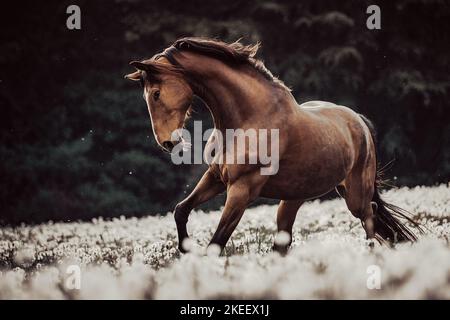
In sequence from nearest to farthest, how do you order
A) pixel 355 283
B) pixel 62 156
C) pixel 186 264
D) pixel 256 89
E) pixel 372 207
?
pixel 355 283, pixel 186 264, pixel 256 89, pixel 372 207, pixel 62 156

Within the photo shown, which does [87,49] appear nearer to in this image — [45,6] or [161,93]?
[45,6]

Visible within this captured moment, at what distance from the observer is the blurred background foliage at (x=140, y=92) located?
1602 cm

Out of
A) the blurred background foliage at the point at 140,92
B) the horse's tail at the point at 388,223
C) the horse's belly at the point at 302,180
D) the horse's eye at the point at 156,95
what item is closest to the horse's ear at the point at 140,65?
the horse's eye at the point at 156,95

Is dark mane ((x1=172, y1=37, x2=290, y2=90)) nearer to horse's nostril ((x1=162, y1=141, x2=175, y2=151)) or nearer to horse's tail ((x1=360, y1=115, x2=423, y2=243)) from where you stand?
horse's nostril ((x1=162, y1=141, x2=175, y2=151))

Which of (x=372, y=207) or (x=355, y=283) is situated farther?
(x=372, y=207)

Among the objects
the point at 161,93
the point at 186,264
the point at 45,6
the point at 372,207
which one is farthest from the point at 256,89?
the point at 45,6

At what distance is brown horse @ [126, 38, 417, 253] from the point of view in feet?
17.1

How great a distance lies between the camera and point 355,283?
4.14 m

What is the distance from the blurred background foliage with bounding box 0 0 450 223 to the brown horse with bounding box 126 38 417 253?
428 inches

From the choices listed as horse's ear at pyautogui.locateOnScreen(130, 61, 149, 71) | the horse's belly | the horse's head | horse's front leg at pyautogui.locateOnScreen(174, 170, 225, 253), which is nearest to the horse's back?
the horse's belly

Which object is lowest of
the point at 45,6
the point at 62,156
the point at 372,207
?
the point at 62,156

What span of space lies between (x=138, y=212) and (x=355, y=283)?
13.3m

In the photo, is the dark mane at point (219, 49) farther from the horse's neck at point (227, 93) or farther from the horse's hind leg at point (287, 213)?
the horse's hind leg at point (287, 213)

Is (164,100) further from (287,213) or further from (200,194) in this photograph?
(287,213)
